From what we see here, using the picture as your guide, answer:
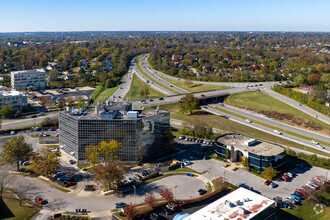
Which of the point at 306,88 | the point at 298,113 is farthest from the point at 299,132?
the point at 306,88

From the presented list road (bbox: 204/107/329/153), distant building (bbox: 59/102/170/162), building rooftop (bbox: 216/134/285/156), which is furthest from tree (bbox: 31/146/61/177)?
road (bbox: 204/107/329/153)

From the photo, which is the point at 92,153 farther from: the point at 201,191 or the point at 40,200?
the point at 201,191

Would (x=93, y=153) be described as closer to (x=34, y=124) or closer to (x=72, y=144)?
(x=72, y=144)

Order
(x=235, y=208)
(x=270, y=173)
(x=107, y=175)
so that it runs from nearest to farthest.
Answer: (x=235, y=208), (x=107, y=175), (x=270, y=173)

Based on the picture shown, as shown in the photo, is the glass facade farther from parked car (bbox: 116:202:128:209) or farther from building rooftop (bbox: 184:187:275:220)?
building rooftop (bbox: 184:187:275:220)

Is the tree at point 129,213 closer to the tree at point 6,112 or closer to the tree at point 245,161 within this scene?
the tree at point 245,161

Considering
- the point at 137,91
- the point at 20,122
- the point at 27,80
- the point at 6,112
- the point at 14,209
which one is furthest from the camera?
the point at 27,80

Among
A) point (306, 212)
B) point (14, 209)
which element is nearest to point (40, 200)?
point (14, 209)
